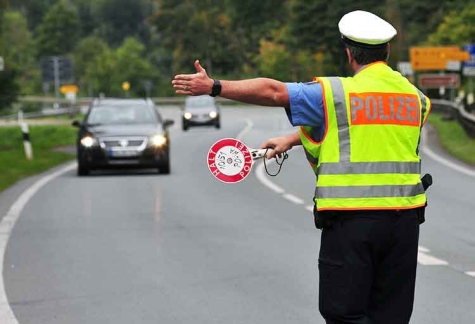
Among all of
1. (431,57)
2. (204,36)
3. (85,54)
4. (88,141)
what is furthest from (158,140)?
(85,54)

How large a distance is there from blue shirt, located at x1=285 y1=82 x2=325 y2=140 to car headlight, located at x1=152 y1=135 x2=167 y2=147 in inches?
775

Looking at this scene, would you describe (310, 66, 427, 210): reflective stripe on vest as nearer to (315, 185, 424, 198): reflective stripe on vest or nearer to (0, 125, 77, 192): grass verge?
(315, 185, 424, 198): reflective stripe on vest

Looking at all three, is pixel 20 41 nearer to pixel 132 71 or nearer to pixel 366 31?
pixel 132 71

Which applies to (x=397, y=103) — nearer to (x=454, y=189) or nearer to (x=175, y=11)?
(x=454, y=189)

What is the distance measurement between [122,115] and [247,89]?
21175 millimetres

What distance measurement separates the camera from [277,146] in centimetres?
591

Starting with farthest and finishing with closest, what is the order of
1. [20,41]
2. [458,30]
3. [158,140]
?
[20,41] < [458,30] < [158,140]

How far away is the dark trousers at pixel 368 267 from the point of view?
5.43 meters

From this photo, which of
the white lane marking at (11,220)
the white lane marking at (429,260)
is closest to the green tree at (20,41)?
the white lane marking at (11,220)

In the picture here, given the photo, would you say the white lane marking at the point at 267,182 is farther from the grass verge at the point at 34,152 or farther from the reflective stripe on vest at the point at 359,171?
the reflective stripe on vest at the point at 359,171

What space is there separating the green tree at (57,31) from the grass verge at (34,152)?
5156 inches

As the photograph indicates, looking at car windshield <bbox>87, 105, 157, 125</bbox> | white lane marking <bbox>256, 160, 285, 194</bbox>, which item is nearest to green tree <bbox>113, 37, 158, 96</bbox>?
car windshield <bbox>87, 105, 157, 125</bbox>

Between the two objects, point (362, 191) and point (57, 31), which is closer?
point (362, 191)

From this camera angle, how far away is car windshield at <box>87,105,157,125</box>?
26188mm
